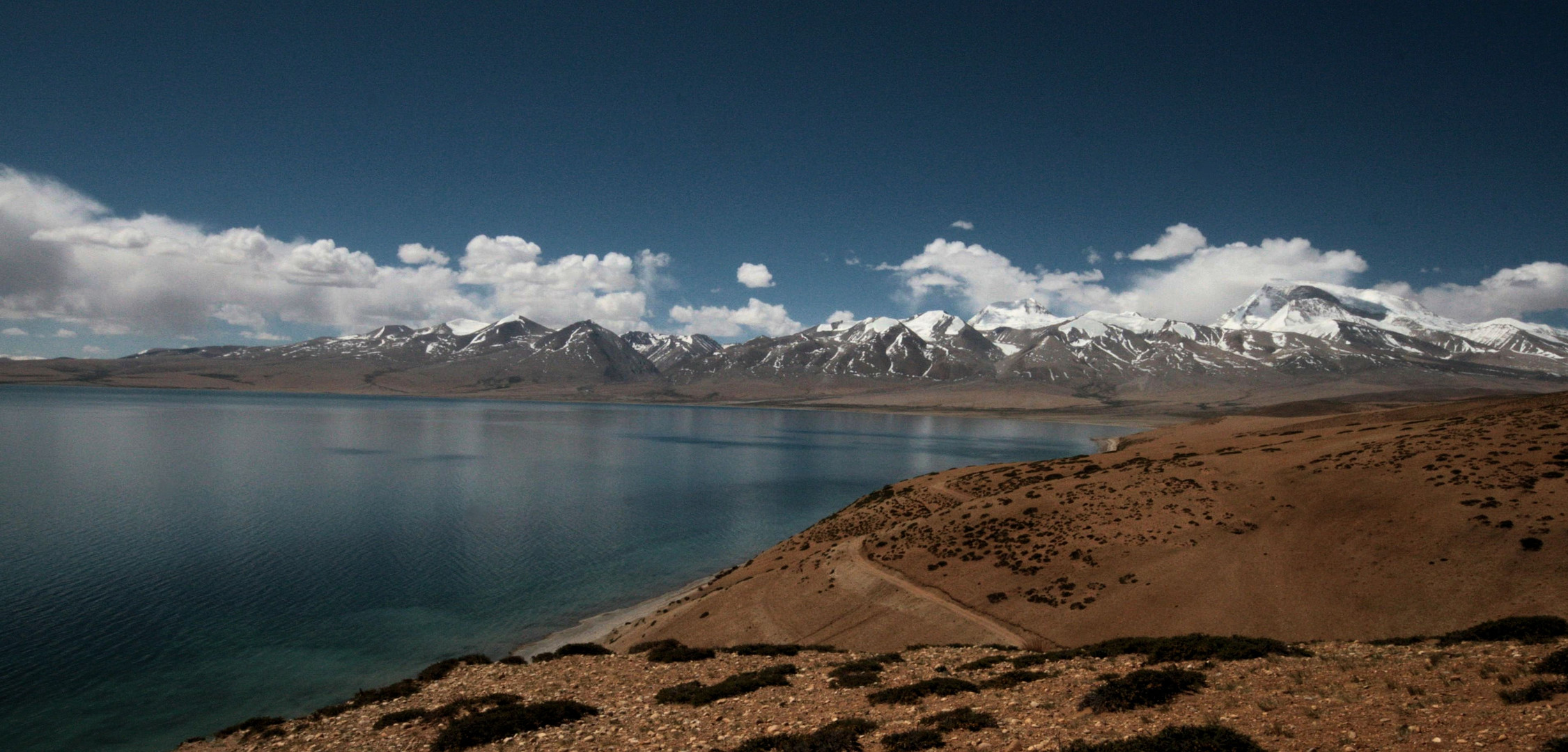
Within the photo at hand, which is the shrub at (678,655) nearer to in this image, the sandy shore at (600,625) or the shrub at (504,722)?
the shrub at (504,722)

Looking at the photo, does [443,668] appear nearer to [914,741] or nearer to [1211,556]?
[914,741]

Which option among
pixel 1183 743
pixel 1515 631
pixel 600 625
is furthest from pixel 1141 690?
pixel 600 625

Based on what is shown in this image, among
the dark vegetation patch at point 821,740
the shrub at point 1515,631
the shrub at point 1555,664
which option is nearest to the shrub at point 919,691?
the dark vegetation patch at point 821,740

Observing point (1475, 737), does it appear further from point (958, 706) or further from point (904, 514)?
point (904, 514)

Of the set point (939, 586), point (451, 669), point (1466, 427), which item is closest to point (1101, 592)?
point (939, 586)

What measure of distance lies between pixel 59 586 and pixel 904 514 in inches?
2338

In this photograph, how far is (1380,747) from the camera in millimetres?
12781

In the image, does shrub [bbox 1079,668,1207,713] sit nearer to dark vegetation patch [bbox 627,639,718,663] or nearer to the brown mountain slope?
dark vegetation patch [bbox 627,639,718,663]

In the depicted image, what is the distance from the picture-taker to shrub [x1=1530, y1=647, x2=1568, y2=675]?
1530cm

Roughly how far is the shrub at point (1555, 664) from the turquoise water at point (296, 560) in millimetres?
41988

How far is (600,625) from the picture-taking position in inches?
Answer: 1799

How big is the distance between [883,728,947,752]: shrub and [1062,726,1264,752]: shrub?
9.13ft

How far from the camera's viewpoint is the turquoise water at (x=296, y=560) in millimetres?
33562

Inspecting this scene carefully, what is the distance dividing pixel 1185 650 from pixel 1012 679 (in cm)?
578
